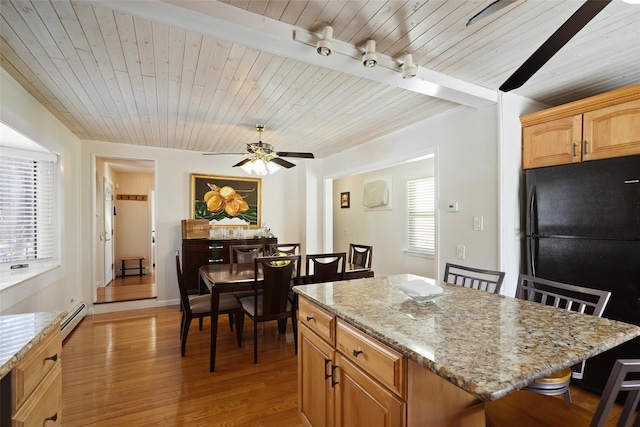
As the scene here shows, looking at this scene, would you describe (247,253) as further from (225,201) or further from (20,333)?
(20,333)

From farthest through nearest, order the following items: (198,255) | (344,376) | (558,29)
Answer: (198,255)
(344,376)
(558,29)

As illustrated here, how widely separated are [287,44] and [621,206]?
96.3 inches

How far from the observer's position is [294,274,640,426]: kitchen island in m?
0.90

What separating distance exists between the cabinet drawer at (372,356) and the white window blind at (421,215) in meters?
3.41

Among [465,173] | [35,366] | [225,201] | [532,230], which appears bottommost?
[35,366]

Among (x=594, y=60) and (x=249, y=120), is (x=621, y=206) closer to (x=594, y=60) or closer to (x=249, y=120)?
(x=594, y=60)

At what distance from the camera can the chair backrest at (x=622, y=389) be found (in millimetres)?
761

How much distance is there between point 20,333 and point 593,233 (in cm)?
338

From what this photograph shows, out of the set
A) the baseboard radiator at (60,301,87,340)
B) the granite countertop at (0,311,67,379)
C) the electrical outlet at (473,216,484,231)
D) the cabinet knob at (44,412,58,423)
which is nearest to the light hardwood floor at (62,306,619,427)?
the baseboard radiator at (60,301,87,340)

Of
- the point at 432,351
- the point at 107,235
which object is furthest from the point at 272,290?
the point at 107,235

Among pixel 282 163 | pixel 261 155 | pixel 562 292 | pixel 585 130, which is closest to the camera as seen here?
pixel 585 130

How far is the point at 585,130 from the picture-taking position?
2.30m

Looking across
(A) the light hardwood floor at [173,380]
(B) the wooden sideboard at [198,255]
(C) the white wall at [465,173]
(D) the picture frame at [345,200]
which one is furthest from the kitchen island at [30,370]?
(D) the picture frame at [345,200]

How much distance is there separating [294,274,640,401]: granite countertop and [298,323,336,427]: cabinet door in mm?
238
